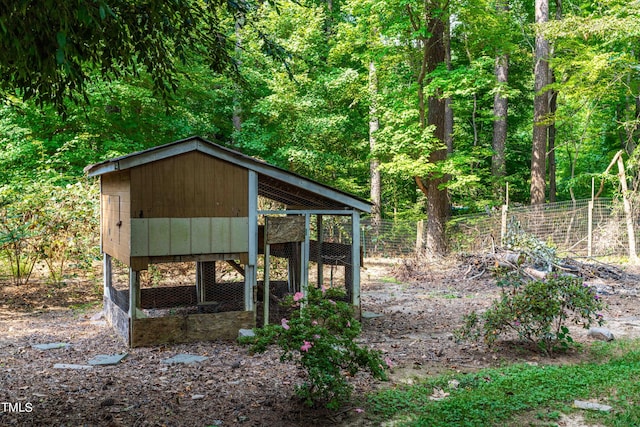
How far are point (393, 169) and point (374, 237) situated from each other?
8.76 ft

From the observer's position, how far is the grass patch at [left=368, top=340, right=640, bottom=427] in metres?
4.49

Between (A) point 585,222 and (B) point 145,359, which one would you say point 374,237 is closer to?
(A) point 585,222

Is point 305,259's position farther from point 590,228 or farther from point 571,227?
point 590,228

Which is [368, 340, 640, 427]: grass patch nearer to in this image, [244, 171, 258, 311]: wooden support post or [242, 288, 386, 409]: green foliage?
[242, 288, 386, 409]: green foliage

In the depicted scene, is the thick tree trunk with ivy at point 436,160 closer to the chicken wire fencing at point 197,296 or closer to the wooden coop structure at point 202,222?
the wooden coop structure at point 202,222

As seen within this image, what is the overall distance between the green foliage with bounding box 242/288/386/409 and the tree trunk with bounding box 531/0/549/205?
14.4 m

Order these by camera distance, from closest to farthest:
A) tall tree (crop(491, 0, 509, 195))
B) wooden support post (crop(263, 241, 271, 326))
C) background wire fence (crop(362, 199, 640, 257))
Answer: wooden support post (crop(263, 241, 271, 326)) < background wire fence (crop(362, 199, 640, 257)) < tall tree (crop(491, 0, 509, 195))

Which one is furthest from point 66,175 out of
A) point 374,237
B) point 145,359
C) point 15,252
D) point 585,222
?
point 585,222

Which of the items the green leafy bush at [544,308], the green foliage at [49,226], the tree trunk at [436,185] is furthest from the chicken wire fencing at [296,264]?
the tree trunk at [436,185]

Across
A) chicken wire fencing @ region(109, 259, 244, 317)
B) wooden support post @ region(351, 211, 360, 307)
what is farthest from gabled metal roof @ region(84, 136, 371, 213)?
chicken wire fencing @ region(109, 259, 244, 317)

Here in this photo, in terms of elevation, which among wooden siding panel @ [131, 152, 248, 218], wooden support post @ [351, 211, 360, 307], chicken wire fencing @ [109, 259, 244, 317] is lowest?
chicken wire fencing @ [109, 259, 244, 317]

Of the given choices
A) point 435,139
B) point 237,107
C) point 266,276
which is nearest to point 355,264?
point 266,276

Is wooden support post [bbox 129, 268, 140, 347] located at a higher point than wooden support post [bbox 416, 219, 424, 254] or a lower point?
lower

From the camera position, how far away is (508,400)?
4891mm
